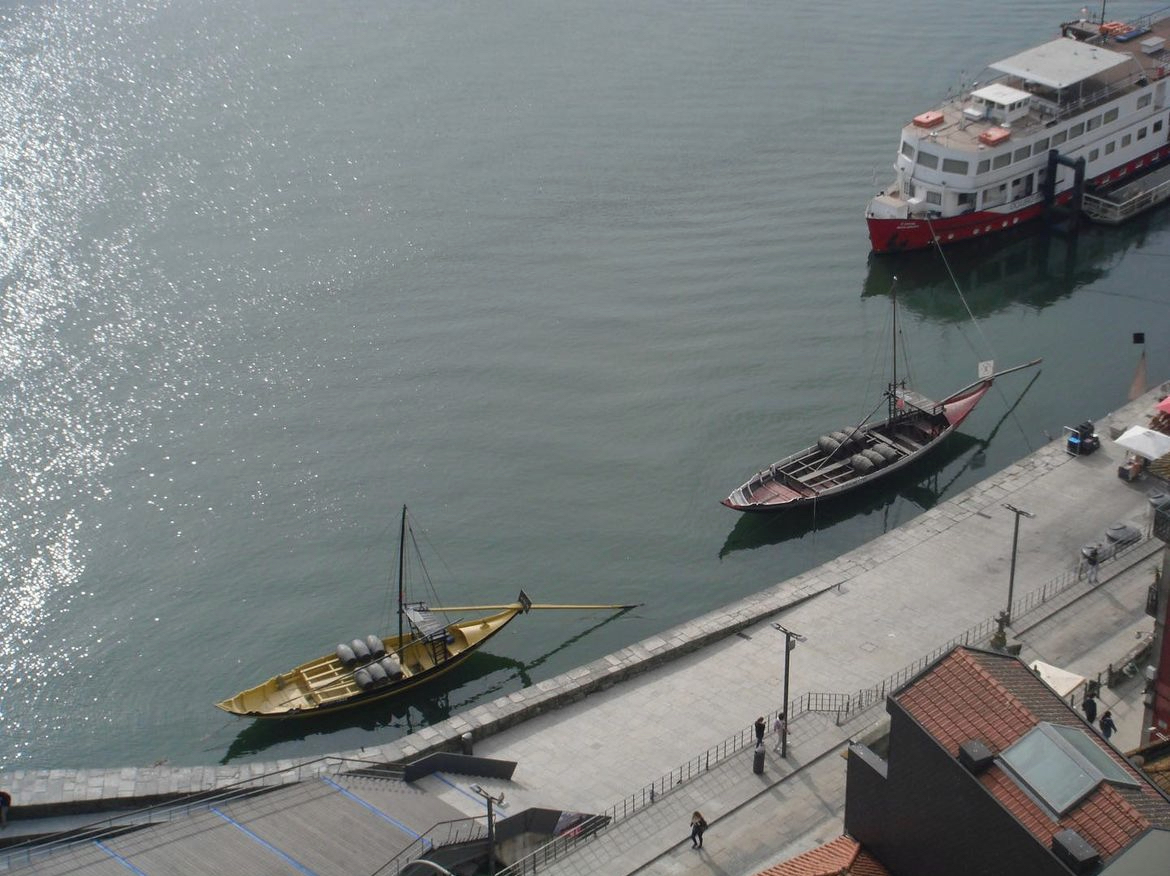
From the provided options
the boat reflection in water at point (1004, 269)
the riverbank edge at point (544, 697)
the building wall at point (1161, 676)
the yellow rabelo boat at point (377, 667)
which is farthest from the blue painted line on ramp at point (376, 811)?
the boat reflection in water at point (1004, 269)

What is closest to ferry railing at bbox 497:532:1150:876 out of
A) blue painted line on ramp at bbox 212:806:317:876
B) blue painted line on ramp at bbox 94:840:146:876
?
blue painted line on ramp at bbox 212:806:317:876

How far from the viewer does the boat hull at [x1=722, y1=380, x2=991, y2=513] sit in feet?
208

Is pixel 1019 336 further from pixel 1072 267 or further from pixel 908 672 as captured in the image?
pixel 908 672

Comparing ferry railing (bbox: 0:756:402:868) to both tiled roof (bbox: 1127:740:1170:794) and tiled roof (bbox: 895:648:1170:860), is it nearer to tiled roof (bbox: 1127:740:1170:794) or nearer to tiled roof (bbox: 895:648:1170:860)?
tiled roof (bbox: 895:648:1170:860)

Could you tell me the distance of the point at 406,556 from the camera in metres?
61.4

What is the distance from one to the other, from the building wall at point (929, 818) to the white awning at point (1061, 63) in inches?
2424

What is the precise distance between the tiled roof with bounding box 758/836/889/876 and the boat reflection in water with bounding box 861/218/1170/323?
49.0 meters

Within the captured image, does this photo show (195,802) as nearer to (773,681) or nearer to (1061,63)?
(773,681)

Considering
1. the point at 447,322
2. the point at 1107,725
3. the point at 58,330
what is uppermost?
the point at 58,330

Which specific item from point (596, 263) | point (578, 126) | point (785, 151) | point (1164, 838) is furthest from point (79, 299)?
point (1164, 838)

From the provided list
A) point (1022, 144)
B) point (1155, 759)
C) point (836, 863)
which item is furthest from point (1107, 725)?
point (1022, 144)

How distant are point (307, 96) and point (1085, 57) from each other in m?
49.6

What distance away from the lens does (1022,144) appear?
85375mm

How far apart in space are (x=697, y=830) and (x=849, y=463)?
27.5 meters
